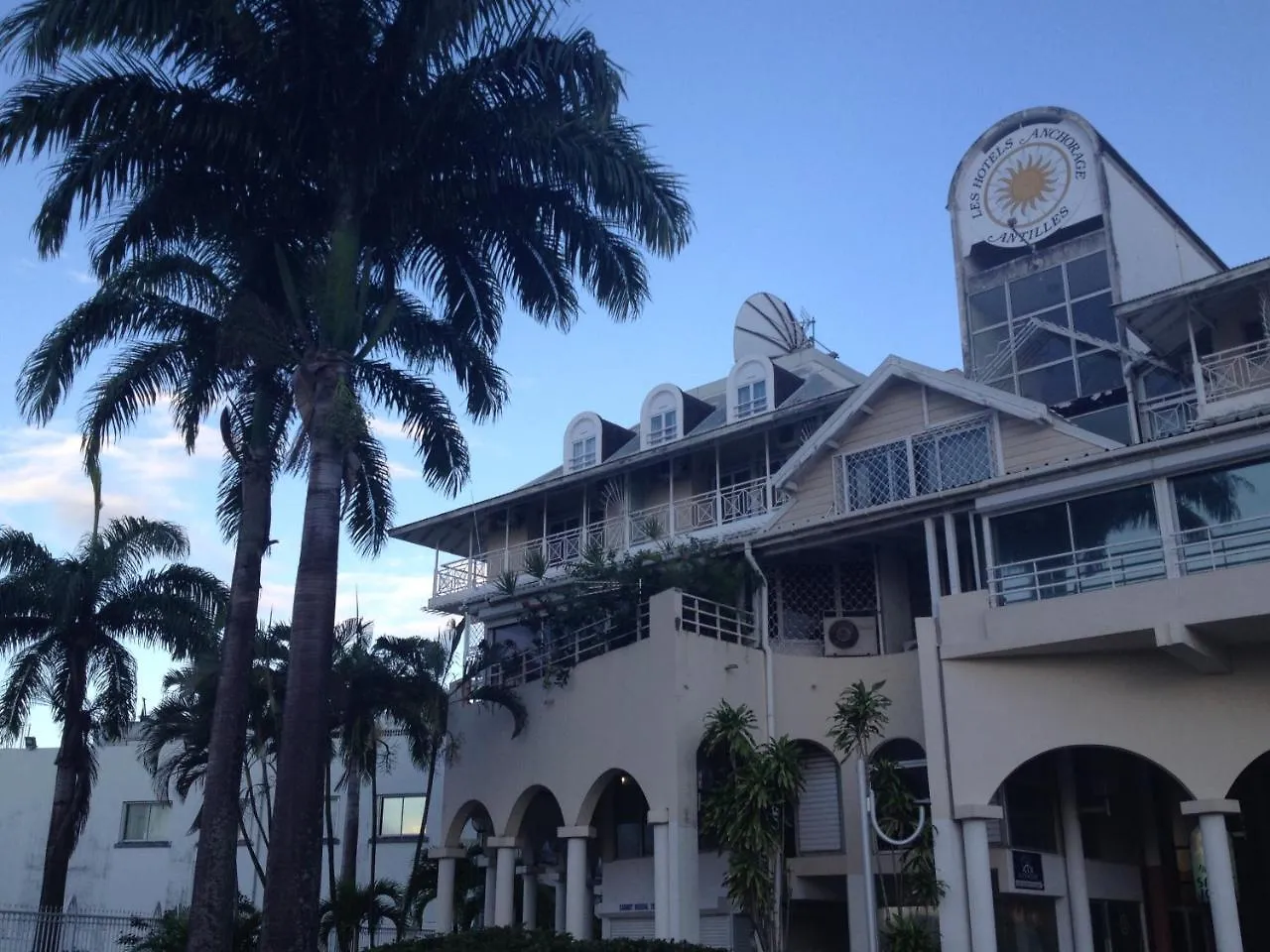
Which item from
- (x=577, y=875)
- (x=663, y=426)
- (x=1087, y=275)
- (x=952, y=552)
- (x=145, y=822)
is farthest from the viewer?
(x=145, y=822)

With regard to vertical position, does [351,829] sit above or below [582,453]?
below

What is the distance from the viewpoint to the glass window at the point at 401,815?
3425cm

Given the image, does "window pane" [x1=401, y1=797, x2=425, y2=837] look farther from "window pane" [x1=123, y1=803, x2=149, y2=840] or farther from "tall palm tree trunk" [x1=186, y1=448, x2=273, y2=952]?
"tall palm tree trunk" [x1=186, y1=448, x2=273, y2=952]

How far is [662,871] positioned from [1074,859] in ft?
21.9

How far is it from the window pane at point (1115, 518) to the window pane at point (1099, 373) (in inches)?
302

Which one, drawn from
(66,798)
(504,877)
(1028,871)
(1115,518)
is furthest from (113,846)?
(1115,518)

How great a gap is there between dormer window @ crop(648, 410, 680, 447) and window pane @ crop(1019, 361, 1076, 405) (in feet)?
25.5

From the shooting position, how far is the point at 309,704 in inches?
671

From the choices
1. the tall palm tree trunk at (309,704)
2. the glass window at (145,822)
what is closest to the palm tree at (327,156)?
the tall palm tree trunk at (309,704)

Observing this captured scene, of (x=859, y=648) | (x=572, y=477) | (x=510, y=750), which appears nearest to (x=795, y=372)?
(x=572, y=477)

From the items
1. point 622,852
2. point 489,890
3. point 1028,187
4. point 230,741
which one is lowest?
point 489,890

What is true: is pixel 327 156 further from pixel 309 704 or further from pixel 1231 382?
pixel 1231 382

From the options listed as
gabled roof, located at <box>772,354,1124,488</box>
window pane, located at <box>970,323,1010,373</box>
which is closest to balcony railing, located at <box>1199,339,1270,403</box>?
gabled roof, located at <box>772,354,1124,488</box>

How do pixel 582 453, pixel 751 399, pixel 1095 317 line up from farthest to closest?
pixel 582 453 < pixel 751 399 < pixel 1095 317
